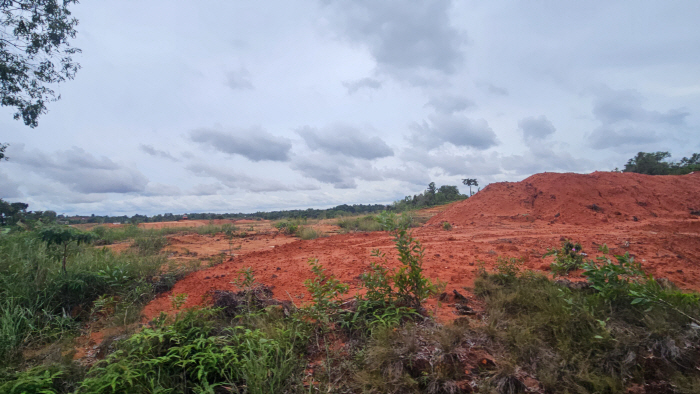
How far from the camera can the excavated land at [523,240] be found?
4.82m

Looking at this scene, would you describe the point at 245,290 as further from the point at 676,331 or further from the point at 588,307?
the point at 676,331

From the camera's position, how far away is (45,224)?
4.93 m

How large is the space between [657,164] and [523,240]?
73.7 ft

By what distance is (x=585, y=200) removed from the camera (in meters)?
13.5

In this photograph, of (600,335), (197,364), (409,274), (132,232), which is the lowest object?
(197,364)

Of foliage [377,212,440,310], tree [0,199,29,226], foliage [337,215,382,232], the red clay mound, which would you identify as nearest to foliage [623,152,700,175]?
the red clay mound

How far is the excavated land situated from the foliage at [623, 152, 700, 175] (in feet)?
21.0

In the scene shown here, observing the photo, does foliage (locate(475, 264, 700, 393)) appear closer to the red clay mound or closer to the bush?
the bush

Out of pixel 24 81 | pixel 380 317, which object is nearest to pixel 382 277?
pixel 380 317

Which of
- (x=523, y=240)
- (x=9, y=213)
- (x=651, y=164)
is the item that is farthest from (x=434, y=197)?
(x=9, y=213)

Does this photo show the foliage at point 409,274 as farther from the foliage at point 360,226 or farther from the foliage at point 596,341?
the foliage at point 360,226

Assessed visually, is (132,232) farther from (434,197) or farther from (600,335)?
(434,197)

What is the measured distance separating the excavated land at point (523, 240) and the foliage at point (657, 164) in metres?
6.39

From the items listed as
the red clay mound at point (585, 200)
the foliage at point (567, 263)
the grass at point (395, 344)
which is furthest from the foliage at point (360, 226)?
the grass at point (395, 344)
